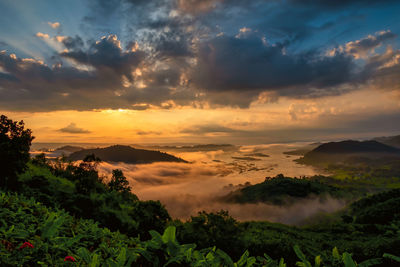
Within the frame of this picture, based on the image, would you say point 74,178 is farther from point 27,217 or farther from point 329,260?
point 329,260

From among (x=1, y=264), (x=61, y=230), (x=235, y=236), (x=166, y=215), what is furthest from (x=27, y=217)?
(x=235, y=236)

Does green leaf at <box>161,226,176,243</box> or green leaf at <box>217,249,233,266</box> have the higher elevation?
green leaf at <box>161,226,176,243</box>

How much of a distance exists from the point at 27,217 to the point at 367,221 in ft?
366

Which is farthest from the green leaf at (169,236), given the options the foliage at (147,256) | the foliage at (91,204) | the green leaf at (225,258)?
the foliage at (91,204)

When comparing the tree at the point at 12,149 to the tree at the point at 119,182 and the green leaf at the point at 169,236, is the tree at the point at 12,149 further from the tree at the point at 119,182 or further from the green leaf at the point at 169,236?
the tree at the point at 119,182

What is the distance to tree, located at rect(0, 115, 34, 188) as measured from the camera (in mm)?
18234

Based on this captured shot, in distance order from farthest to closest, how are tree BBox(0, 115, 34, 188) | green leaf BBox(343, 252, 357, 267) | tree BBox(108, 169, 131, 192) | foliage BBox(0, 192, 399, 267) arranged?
tree BBox(108, 169, 131, 192) < tree BBox(0, 115, 34, 188) < foliage BBox(0, 192, 399, 267) < green leaf BBox(343, 252, 357, 267)

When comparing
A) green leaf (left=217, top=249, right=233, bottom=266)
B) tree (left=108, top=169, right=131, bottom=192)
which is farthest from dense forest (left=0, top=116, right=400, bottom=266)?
tree (left=108, top=169, right=131, bottom=192)

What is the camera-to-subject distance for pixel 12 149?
62.1ft

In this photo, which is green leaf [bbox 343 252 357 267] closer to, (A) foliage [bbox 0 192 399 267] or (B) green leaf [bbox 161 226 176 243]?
(A) foliage [bbox 0 192 399 267]

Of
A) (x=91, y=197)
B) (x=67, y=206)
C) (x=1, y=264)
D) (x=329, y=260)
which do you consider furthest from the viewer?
(x=91, y=197)

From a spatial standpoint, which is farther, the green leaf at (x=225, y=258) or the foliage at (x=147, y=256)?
the green leaf at (x=225, y=258)

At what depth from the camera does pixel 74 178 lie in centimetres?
3488

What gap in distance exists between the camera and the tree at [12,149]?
18.2 metres
